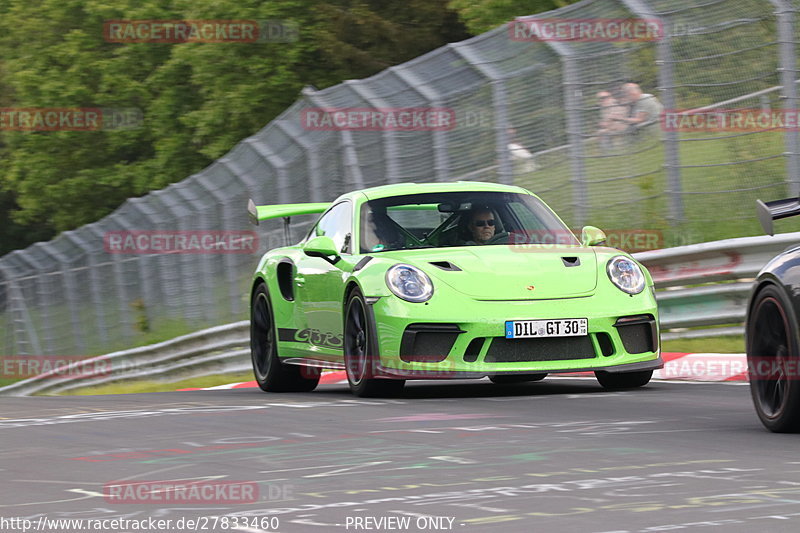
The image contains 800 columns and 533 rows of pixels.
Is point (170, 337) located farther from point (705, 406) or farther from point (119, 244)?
point (705, 406)

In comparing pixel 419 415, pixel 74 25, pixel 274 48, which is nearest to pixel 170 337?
pixel 419 415

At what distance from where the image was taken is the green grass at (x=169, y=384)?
17462 millimetres

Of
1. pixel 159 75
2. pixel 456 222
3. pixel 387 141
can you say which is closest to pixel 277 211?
pixel 456 222

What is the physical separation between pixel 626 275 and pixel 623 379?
0.70m

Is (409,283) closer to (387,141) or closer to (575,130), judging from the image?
(575,130)

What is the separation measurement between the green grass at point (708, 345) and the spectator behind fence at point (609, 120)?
208 cm

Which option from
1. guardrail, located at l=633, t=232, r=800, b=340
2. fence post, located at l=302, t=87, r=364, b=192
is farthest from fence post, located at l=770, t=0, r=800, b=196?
fence post, located at l=302, t=87, r=364, b=192

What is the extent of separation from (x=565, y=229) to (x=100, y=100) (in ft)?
135

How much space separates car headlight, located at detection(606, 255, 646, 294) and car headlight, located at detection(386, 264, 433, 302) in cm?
113

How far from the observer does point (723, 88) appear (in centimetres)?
1246

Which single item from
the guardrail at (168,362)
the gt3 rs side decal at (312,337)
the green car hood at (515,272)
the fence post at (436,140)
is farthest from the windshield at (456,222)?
the guardrail at (168,362)

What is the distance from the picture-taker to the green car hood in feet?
30.3

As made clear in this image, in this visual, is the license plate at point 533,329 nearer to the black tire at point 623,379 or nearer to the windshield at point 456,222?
the black tire at point 623,379

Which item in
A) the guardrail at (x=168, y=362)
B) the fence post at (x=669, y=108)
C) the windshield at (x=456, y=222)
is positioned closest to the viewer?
the windshield at (x=456, y=222)
